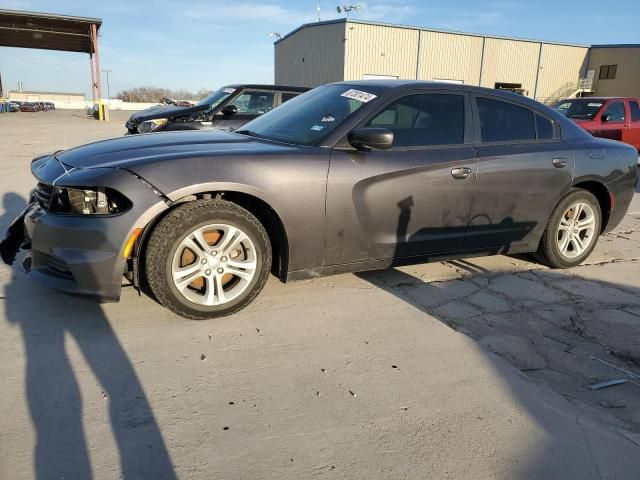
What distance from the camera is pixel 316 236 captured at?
3.32m

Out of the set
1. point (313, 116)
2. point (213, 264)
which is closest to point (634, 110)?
point (313, 116)

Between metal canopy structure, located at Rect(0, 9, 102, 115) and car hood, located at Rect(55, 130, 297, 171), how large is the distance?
2993 cm

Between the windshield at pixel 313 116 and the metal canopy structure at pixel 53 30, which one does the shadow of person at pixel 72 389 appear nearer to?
the windshield at pixel 313 116

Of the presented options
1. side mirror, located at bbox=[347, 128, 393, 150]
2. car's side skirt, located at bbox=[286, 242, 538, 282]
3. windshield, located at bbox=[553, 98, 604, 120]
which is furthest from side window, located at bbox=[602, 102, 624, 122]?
side mirror, located at bbox=[347, 128, 393, 150]

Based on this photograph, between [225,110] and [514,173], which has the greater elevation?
[225,110]

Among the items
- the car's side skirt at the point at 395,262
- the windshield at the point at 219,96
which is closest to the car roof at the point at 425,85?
the car's side skirt at the point at 395,262

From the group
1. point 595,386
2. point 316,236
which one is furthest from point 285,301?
point 595,386

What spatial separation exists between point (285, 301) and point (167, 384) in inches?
48.7

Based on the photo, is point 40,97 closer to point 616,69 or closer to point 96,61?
point 96,61

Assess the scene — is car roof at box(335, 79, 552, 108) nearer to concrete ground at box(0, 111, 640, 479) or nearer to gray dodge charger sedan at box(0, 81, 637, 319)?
gray dodge charger sedan at box(0, 81, 637, 319)

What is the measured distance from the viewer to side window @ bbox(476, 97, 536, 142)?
4004mm

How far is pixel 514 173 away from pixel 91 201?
3.16 metres

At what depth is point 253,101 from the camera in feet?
30.6

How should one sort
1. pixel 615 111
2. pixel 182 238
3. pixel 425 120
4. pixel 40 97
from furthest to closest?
1. pixel 40 97
2. pixel 615 111
3. pixel 425 120
4. pixel 182 238
